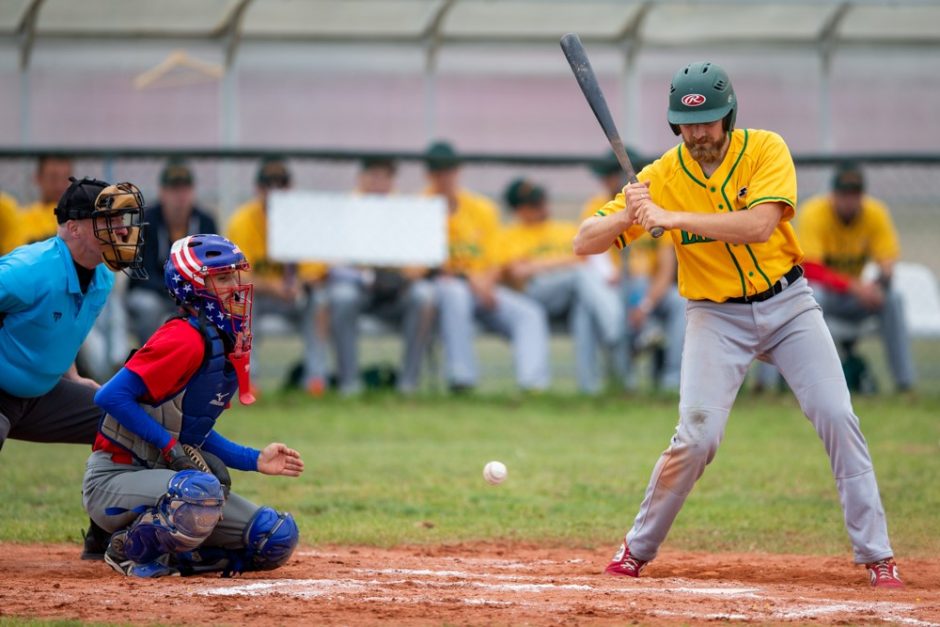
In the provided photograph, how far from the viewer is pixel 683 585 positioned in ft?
17.6

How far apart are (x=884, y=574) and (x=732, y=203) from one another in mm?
1588

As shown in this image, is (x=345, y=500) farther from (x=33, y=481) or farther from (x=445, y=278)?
(x=445, y=278)

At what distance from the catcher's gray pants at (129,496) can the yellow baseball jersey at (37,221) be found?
17.8 ft

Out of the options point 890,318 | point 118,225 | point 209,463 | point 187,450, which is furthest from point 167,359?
point 890,318

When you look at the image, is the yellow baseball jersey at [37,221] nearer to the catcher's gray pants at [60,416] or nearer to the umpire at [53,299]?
the catcher's gray pants at [60,416]

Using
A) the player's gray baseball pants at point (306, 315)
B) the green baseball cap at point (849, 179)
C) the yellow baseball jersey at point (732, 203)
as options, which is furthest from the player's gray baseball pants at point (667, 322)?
the yellow baseball jersey at point (732, 203)

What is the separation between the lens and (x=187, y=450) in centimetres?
544

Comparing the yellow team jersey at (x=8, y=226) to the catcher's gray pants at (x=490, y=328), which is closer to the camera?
the yellow team jersey at (x=8, y=226)

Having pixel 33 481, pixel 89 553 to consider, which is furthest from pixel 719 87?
pixel 33 481

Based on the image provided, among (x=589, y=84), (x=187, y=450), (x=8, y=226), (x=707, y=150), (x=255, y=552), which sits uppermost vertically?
(x=8, y=226)

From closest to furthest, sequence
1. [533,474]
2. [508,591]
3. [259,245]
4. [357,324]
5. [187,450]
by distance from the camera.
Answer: [508,591], [187,450], [533,474], [357,324], [259,245]

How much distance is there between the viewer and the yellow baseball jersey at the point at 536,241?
11.6 m

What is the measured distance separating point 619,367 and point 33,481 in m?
5.11

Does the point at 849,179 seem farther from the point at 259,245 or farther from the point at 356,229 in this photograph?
the point at 259,245
